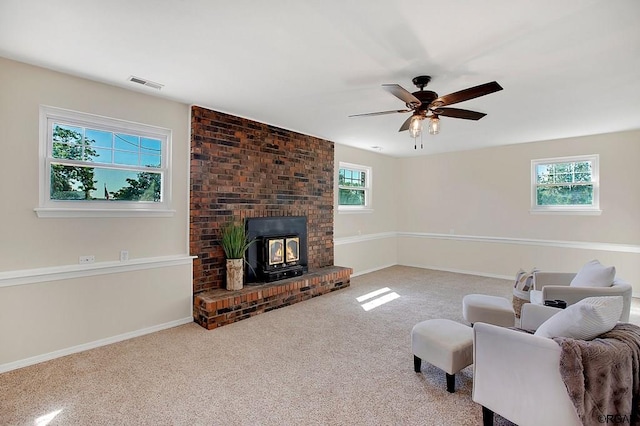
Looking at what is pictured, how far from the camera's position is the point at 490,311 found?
3.35 meters

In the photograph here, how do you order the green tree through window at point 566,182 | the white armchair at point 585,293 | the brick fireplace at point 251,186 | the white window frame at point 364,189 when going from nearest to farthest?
the white armchair at point 585,293
the brick fireplace at point 251,186
the green tree through window at point 566,182
the white window frame at point 364,189

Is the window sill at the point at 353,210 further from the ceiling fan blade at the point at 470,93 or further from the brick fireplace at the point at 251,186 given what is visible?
the ceiling fan blade at the point at 470,93

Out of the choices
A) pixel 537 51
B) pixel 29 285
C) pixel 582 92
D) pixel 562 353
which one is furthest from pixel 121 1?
pixel 582 92

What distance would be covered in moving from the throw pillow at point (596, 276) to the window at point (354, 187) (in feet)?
12.6

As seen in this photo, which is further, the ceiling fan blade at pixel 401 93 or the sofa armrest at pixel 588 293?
the sofa armrest at pixel 588 293

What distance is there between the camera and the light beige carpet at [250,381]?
214cm

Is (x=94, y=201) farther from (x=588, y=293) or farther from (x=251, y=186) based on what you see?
(x=588, y=293)

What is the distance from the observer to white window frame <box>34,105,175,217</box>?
2.96 meters

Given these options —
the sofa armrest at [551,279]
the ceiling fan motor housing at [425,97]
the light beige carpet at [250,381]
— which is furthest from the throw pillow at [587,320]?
the sofa armrest at [551,279]

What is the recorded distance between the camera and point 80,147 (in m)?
3.20

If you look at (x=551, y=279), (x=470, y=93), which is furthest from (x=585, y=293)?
(x=470, y=93)

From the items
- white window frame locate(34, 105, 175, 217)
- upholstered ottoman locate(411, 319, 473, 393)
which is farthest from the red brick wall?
upholstered ottoman locate(411, 319, 473, 393)

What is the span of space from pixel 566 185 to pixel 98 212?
7070 mm

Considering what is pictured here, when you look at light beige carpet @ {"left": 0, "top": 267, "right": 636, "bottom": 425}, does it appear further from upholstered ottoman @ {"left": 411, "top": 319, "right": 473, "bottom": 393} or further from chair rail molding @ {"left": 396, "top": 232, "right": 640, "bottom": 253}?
chair rail molding @ {"left": 396, "top": 232, "right": 640, "bottom": 253}
